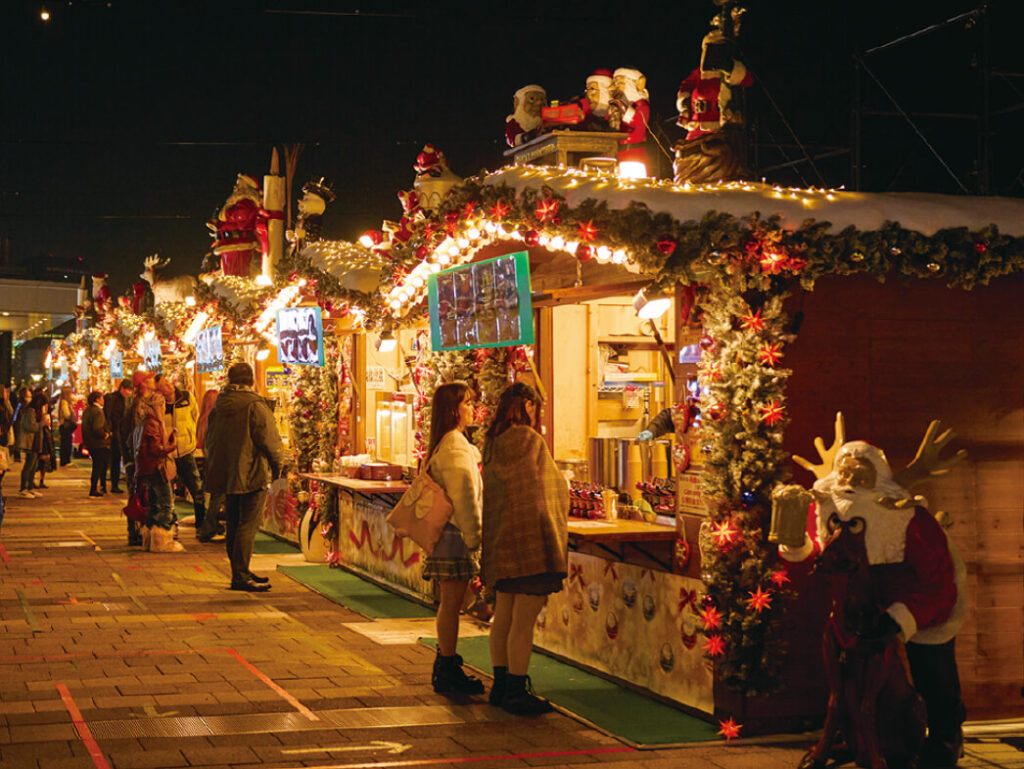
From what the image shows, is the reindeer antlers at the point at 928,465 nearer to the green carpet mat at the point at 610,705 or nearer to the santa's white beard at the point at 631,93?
the green carpet mat at the point at 610,705

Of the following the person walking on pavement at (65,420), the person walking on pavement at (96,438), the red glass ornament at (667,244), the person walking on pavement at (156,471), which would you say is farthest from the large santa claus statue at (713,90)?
the person walking on pavement at (65,420)

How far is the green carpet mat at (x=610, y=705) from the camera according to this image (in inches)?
260

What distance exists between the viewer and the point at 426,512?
7.21 meters

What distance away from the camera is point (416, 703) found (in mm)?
7211

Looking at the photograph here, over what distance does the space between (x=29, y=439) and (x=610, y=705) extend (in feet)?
54.4

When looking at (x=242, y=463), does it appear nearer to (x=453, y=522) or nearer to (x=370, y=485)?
(x=370, y=485)

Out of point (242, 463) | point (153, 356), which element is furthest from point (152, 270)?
point (242, 463)

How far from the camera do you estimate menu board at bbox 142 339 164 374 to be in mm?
22375

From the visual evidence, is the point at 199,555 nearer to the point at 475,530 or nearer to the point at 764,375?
the point at 475,530

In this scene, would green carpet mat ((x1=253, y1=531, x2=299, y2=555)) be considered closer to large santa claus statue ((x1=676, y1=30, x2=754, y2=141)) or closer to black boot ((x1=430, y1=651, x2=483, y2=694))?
black boot ((x1=430, y1=651, x2=483, y2=694))

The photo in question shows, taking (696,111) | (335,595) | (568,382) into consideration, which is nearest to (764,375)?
(696,111)

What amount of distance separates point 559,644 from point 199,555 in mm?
6612

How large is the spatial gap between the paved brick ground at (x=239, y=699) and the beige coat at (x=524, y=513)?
2.80 ft

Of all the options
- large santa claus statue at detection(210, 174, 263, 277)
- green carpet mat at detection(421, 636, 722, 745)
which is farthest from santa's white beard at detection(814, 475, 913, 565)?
large santa claus statue at detection(210, 174, 263, 277)
